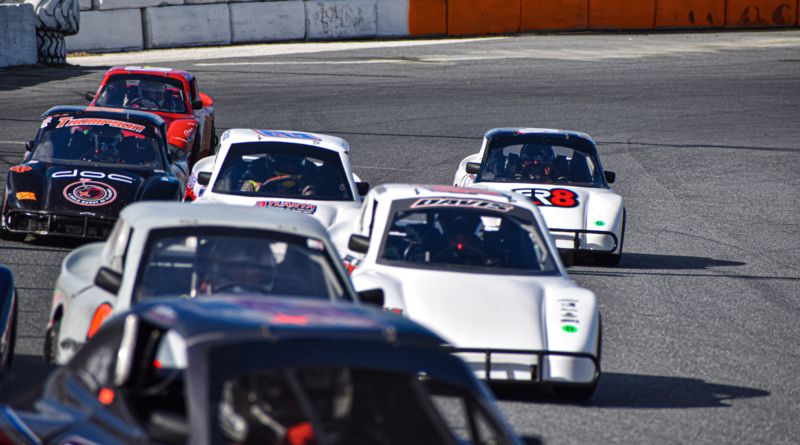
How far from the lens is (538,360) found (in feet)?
25.6

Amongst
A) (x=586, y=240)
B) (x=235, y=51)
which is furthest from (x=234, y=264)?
(x=235, y=51)

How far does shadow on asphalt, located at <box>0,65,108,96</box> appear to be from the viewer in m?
26.2

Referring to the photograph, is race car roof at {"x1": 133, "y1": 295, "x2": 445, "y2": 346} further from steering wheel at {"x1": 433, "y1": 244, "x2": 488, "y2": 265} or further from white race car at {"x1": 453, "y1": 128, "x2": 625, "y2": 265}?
white race car at {"x1": 453, "y1": 128, "x2": 625, "y2": 265}

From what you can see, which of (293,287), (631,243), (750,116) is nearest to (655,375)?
(293,287)

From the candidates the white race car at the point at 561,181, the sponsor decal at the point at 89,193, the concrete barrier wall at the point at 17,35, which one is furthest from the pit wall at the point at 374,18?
the sponsor decal at the point at 89,193

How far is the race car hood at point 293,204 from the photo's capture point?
39.3ft

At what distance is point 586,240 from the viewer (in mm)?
13156

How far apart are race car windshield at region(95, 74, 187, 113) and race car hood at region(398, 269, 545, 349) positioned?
33.6ft

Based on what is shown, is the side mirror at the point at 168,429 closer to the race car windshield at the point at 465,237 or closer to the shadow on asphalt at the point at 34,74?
Result: the race car windshield at the point at 465,237

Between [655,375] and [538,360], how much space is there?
1445 mm

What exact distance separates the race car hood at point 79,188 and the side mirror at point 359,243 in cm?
386

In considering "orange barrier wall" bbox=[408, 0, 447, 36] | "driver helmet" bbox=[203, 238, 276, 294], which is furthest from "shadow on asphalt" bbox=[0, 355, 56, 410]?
"orange barrier wall" bbox=[408, 0, 447, 36]

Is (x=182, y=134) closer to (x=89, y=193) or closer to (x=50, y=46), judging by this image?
(x=89, y=193)

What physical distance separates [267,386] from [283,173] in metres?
8.65
